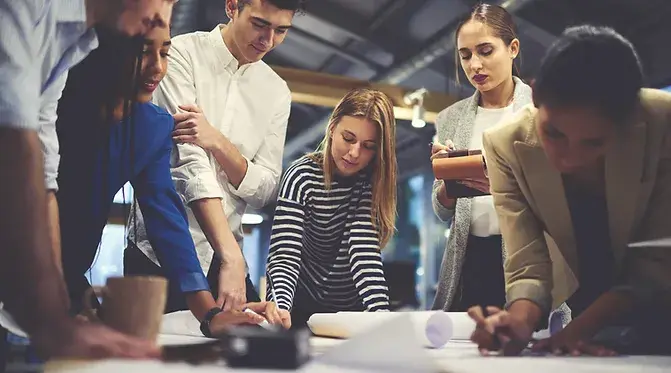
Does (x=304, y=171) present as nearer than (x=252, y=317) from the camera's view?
No

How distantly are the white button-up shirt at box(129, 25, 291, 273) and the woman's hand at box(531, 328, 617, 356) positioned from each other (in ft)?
1.80

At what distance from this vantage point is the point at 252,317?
40.4 inches

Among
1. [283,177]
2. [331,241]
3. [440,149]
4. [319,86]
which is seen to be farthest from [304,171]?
[319,86]

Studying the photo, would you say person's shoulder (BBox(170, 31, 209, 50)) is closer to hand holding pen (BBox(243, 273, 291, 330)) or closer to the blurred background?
the blurred background

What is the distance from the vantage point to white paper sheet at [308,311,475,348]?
98cm

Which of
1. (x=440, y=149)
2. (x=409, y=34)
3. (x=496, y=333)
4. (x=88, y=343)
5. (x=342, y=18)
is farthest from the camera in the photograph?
(x=409, y=34)

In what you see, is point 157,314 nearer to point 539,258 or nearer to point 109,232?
point 109,232

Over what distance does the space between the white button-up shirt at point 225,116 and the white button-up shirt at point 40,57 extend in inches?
11.8

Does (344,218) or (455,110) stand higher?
(455,110)

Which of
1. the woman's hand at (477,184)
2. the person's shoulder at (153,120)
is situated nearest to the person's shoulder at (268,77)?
the person's shoulder at (153,120)

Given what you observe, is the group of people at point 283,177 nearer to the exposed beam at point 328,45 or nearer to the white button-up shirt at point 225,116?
the white button-up shirt at point 225,116

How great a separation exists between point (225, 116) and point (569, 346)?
749mm

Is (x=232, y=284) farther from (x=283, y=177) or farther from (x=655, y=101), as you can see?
(x=655, y=101)

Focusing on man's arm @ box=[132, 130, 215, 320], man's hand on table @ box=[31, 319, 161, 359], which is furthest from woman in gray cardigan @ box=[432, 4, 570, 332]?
man's hand on table @ box=[31, 319, 161, 359]
